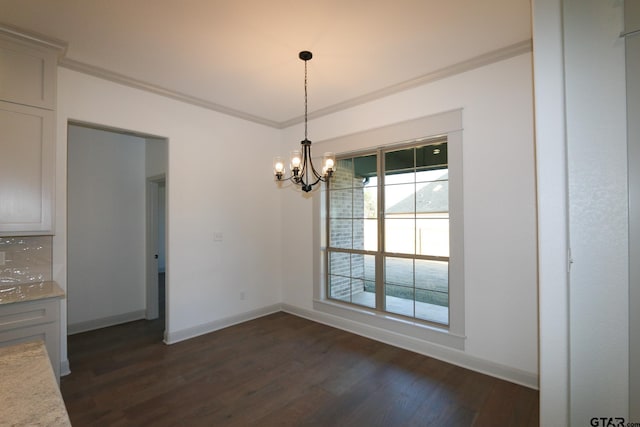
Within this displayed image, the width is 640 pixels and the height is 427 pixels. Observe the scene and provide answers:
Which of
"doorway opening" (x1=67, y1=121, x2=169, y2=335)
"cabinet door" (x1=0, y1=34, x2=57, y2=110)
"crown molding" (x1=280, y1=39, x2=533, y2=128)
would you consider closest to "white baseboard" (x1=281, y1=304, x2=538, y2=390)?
"doorway opening" (x1=67, y1=121, x2=169, y2=335)

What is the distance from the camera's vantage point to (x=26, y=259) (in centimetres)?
276

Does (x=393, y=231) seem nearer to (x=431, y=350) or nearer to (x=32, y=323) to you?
(x=431, y=350)

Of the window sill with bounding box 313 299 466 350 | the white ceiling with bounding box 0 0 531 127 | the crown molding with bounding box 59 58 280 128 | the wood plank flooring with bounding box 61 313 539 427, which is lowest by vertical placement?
the wood plank flooring with bounding box 61 313 539 427

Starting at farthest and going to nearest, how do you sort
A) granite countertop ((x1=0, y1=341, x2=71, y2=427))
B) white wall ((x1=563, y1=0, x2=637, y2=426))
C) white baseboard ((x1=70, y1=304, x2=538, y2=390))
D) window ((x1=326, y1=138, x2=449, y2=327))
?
window ((x1=326, y1=138, x2=449, y2=327)) < white baseboard ((x1=70, y1=304, x2=538, y2=390)) < white wall ((x1=563, y1=0, x2=637, y2=426)) < granite countertop ((x1=0, y1=341, x2=71, y2=427))

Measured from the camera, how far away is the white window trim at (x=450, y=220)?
3.08 m

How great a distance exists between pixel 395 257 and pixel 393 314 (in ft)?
2.23

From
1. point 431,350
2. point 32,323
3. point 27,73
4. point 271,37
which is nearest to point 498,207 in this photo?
point 431,350

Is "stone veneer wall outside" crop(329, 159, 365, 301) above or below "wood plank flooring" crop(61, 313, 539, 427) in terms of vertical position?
above

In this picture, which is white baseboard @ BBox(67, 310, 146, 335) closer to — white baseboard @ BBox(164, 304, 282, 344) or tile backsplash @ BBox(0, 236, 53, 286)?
white baseboard @ BBox(164, 304, 282, 344)

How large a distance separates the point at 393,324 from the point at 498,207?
1.72 m

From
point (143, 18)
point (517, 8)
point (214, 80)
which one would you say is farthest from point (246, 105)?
point (517, 8)

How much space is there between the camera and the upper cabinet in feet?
7.93

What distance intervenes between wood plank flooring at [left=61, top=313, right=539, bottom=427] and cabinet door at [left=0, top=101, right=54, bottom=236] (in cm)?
148

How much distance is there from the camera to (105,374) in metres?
2.91
